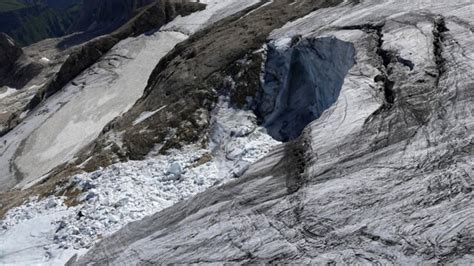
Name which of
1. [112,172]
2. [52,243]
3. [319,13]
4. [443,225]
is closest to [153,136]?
[112,172]

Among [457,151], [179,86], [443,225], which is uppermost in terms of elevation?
[179,86]

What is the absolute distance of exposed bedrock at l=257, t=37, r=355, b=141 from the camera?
26.8 metres

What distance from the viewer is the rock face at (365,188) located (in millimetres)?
13938

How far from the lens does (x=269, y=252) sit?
595 inches

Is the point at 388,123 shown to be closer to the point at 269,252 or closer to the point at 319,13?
the point at 269,252

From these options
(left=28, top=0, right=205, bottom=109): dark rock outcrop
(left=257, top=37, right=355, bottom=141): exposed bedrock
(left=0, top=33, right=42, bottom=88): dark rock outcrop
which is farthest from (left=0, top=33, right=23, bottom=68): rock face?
(left=257, top=37, right=355, bottom=141): exposed bedrock

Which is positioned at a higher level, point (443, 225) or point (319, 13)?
point (319, 13)

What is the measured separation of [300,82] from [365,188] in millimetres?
16848

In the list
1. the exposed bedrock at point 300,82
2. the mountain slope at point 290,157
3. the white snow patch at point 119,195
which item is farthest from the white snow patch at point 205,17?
the white snow patch at point 119,195

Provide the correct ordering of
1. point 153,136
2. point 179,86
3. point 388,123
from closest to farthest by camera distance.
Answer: point 388,123 → point 153,136 → point 179,86

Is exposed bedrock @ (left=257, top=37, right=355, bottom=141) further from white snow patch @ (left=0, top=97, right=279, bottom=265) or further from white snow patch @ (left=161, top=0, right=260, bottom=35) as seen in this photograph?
white snow patch @ (left=161, top=0, right=260, bottom=35)

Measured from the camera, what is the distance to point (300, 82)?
3172 centimetres

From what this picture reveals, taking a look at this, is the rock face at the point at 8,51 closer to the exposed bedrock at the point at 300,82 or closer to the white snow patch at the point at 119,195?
the exposed bedrock at the point at 300,82

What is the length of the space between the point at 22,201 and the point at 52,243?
6.92 m
